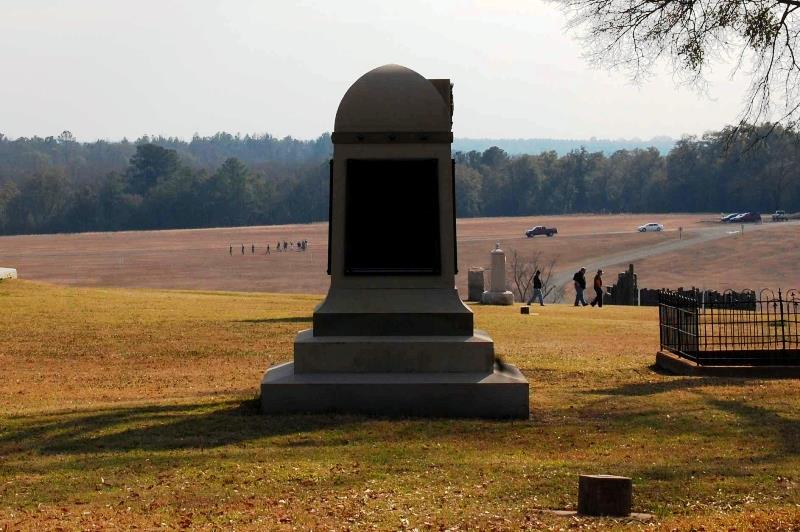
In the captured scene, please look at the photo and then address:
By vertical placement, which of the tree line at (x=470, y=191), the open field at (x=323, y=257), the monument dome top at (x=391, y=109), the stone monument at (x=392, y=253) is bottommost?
the open field at (x=323, y=257)

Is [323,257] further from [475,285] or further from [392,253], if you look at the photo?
[392,253]

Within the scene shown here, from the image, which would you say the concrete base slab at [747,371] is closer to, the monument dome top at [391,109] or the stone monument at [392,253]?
the stone monument at [392,253]

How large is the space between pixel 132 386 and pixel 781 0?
10989mm

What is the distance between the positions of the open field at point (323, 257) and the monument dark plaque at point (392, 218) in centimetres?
4799

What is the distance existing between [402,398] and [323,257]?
8833cm

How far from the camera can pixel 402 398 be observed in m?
13.8

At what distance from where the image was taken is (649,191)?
174 meters

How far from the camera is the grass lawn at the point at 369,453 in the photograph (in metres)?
9.54

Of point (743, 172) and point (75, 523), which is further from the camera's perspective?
point (743, 172)

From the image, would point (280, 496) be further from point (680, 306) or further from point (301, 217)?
point (301, 217)

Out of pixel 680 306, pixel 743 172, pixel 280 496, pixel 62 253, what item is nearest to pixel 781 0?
pixel 680 306

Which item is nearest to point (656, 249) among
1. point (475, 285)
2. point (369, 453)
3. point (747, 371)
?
point (475, 285)

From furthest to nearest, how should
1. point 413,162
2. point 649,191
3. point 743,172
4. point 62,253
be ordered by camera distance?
point 649,191 < point 743,172 < point 62,253 < point 413,162

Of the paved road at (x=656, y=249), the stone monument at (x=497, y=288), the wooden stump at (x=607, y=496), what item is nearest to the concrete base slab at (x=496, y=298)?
the stone monument at (x=497, y=288)
